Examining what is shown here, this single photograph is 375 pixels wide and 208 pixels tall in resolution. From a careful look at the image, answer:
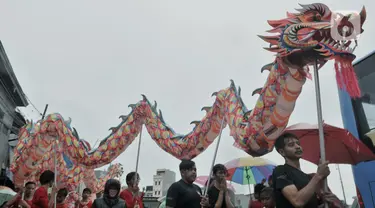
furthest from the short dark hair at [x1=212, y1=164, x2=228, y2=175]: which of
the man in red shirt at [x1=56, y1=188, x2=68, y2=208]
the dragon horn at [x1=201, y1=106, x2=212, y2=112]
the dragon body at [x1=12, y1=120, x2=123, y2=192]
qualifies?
the dragon body at [x1=12, y1=120, x2=123, y2=192]

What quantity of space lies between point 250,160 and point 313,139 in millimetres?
3004

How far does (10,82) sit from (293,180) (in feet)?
53.6

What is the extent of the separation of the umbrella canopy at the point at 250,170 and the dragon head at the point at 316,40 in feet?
17.3

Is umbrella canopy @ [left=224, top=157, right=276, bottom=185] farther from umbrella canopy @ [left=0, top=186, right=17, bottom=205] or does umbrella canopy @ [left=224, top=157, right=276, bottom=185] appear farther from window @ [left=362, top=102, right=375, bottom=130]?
umbrella canopy @ [left=0, top=186, right=17, bottom=205]

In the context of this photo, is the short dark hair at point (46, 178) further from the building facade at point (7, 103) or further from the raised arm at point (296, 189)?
the building facade at point (7, 103)

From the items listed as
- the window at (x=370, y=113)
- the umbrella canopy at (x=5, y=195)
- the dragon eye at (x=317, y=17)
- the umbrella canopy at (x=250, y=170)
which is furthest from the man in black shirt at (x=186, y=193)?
the umbrella canopy at (x=5, y=195)

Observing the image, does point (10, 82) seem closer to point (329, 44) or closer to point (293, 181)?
point (329, 44)

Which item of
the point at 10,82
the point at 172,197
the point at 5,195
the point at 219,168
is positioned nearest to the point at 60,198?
the point at 172,197

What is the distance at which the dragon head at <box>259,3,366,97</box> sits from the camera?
→ 327 centimetres

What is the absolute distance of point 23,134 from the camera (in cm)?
910

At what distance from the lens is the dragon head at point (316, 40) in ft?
10.7

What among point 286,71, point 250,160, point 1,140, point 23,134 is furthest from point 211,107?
point 1,140

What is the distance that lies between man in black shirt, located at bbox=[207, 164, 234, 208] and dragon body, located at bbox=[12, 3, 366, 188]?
2.03 ft

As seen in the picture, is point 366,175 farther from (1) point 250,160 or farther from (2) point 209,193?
(1) point 250,160
